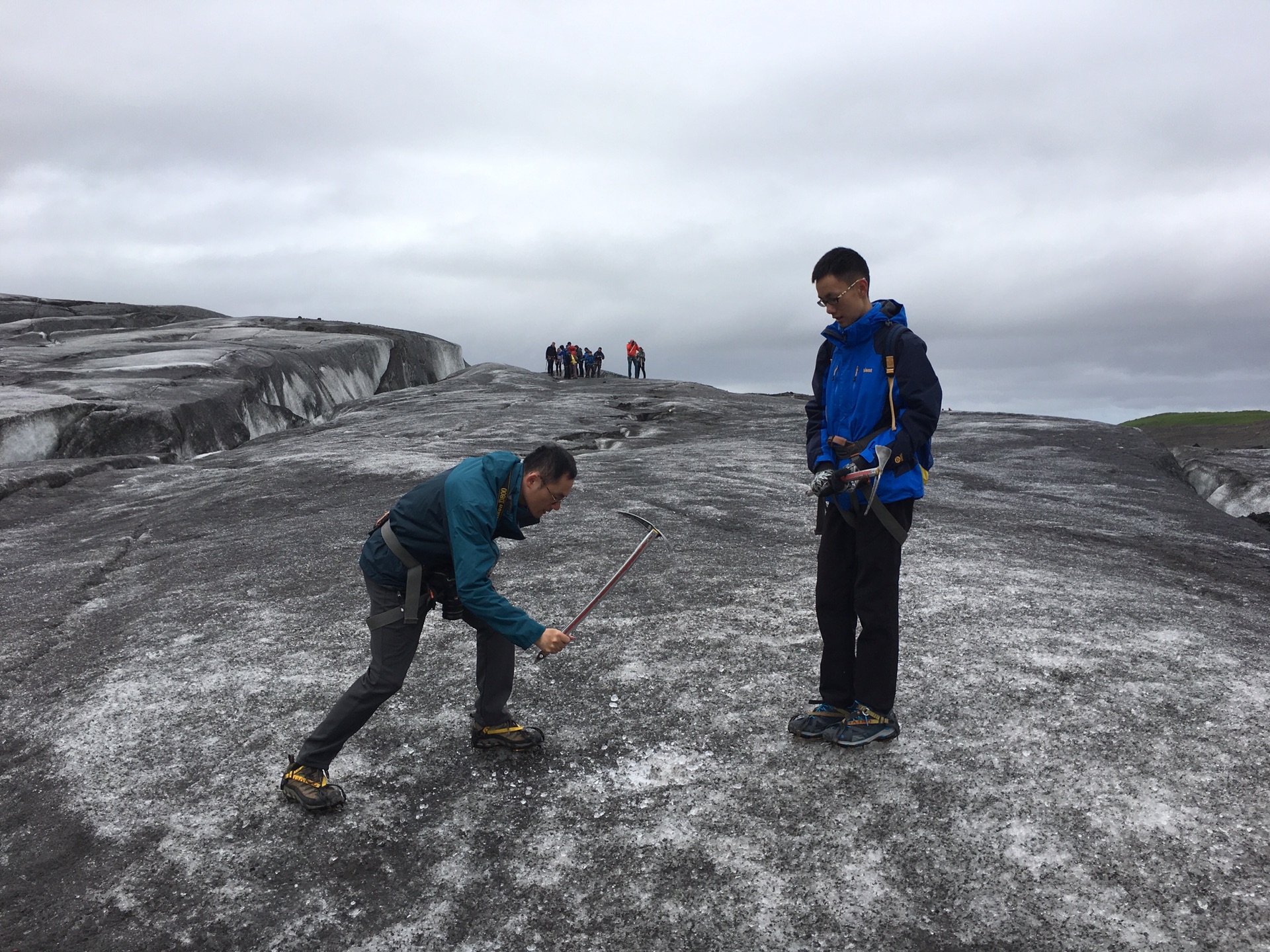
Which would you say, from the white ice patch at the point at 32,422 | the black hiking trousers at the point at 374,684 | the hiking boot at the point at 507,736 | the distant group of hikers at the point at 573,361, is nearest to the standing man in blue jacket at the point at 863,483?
the hiking boot at the point at 507,736

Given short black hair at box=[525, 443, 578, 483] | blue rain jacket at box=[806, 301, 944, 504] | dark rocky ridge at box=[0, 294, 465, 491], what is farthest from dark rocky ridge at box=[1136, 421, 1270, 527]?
dark rocky ridge at box=[0, 294, 465, 491]

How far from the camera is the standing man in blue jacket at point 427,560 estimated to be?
405 cm

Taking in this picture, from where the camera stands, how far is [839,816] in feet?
13.5

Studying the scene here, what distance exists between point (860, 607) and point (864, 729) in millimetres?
738

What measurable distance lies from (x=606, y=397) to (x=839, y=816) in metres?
23.7

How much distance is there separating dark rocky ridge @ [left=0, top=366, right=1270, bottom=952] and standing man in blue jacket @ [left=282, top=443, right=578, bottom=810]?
0.44m

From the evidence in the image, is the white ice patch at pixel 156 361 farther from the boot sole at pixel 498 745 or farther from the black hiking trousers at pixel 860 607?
the black hiking trousers at pixel 860 607

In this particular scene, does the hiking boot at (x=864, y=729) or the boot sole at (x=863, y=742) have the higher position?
the hiking boot at (x=864, y=729)

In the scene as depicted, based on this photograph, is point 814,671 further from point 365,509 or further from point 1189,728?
point 365,509

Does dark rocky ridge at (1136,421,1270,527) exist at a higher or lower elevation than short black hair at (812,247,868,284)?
lower

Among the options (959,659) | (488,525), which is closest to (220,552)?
(488,525)

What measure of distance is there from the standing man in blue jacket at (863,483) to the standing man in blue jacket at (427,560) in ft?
Result: 5.08

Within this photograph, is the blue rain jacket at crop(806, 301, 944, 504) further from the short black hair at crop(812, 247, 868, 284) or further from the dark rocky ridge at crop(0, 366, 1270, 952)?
the dark rocky ridge at crop(0, 366, 1270, 952)

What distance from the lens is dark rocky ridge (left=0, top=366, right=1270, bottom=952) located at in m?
3.59
